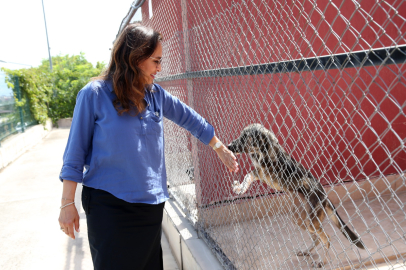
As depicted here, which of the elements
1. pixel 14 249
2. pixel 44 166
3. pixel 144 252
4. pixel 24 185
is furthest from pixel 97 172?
pixel 44 166

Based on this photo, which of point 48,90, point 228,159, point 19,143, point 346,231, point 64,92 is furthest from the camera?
point 64,92

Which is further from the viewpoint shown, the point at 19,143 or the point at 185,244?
the point at 19,143

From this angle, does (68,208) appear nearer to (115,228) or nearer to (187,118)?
(115,228)

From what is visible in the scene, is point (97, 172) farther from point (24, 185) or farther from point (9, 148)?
point (9, 148)

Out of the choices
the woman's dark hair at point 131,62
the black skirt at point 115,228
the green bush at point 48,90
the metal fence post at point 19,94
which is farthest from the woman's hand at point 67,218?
the metal fence post at point 19,94

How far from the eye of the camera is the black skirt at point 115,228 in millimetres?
2047

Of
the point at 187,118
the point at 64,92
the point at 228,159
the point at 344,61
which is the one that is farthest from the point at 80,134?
the point at 64,92

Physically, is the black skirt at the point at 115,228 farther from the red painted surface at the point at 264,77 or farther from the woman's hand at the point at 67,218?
the red painted surface at the point at 264,77

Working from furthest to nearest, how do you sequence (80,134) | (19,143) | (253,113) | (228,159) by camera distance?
(19,143)
(253,113)
(228,159)
(80,134)

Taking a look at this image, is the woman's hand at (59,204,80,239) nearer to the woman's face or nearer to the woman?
the woman

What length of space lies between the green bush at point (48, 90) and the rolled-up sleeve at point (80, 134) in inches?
427

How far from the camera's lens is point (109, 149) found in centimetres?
199

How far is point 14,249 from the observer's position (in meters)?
3.99

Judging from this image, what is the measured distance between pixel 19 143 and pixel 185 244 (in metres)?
9.09
